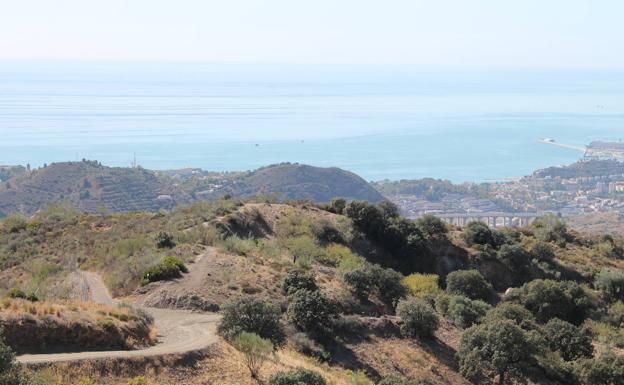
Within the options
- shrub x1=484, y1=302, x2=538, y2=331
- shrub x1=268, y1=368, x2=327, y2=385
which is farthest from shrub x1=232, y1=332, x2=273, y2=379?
shrub x1=484, y1=302, x2=538, y2=331

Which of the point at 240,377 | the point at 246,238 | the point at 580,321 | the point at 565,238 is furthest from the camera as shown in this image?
the point at 565,238

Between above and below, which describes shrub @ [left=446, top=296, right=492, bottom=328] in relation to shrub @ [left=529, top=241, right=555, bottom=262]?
above

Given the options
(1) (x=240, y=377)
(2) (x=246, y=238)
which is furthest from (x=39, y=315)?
(2) (x=246, y=238)

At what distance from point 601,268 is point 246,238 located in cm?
1964

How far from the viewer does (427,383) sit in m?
20.1

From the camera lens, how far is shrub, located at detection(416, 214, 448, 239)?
3831 centimetres

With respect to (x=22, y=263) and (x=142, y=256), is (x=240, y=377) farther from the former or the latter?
(x=22, y=263)

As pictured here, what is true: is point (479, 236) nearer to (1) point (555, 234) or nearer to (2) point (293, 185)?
(1) point (555, 234)

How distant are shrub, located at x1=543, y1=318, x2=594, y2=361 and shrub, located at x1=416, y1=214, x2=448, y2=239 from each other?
1393 cm

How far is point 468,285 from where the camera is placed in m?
30.9

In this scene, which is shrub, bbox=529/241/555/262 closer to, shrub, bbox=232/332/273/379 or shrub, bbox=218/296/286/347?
shrub, bbox=218/296/286/347

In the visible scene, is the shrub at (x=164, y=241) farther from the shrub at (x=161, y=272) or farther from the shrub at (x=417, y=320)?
the shrub at (x=417, y=320)

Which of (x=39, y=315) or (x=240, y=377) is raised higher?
(x=39, y=315)

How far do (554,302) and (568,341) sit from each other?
532 cm
